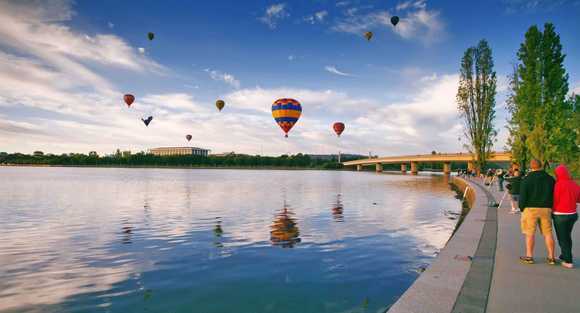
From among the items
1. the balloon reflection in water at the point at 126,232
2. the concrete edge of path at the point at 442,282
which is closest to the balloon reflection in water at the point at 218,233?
the balloon reflection in water at the point at 126,232

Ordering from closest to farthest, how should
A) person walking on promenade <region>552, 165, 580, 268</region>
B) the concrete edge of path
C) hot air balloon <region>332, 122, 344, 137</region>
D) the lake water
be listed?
the concrete edge of path → person walking on promenade <region>552, 165, 580, 268</region> → the lake water → hot air balloon <region>332, 122, 344, 137</region>

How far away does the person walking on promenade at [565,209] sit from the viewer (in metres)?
8.37

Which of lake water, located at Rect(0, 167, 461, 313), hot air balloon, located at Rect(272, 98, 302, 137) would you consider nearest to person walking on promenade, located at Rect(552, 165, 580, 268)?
lake water, located at Rect(0, 167, 461, 313)

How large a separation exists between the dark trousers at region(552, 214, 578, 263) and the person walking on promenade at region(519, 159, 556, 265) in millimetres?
169

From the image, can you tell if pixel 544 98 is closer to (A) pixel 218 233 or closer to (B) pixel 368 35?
(B) pixel 368 35

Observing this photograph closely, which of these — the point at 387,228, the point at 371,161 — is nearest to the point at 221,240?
the point at 387,228

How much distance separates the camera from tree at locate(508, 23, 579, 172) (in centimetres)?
4466

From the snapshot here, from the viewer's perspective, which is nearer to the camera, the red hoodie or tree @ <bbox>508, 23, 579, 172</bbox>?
the red hoodie

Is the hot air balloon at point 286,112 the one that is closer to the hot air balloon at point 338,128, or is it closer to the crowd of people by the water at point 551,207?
the hot air balloon at point 338,128

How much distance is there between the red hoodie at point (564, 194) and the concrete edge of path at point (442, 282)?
2302 mm

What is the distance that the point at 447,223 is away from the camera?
20.0m

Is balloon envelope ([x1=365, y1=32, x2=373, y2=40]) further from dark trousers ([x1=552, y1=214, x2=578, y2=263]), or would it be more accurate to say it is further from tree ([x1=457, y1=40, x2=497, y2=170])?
dark trousers ([x1=552, y1=214, x2=578, y2=263])

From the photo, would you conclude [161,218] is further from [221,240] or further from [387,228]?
[387,228]

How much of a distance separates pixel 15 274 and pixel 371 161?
540 feet
